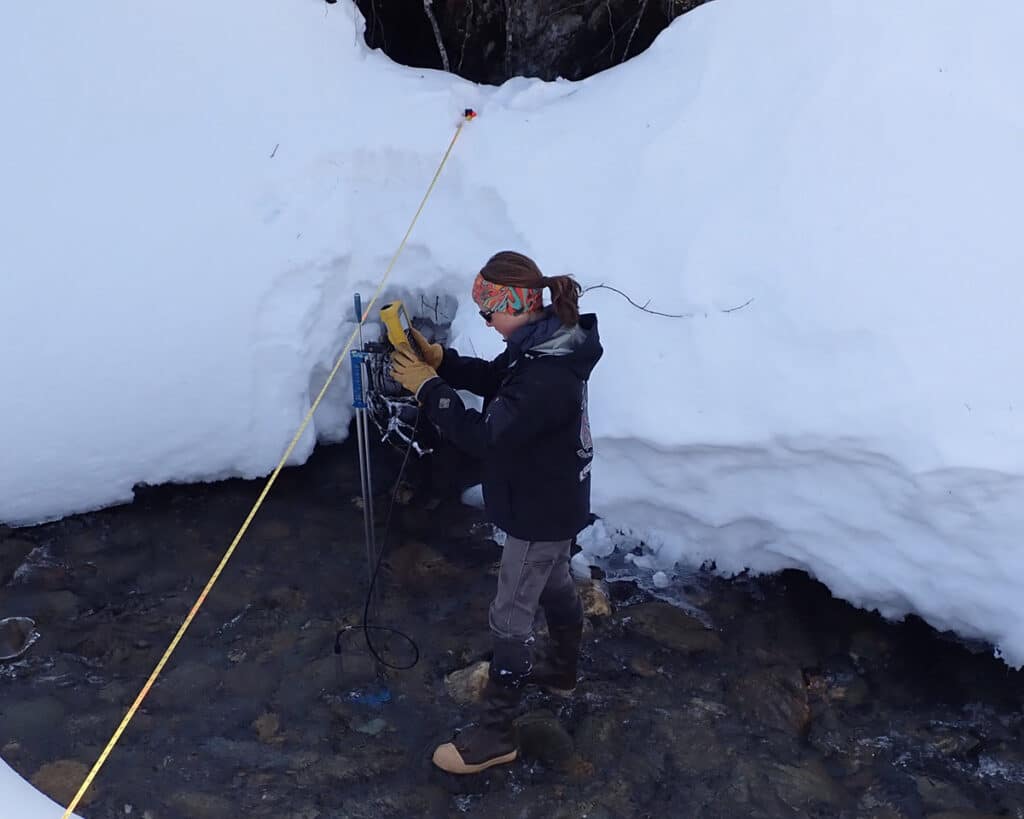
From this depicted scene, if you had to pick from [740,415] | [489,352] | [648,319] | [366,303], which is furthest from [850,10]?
[366,303]

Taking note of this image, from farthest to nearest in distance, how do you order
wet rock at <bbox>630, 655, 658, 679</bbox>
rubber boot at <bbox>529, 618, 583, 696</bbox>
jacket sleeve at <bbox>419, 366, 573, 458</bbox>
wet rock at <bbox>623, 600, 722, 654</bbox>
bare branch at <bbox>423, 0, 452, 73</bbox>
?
bare branch at <bbox>423, 0, 452, 73</bbox>, wet rock at <bbox>623, 600, 722, 654</bbox>, wet rock at <bbox>630, 655, 658, 679</bbox>, rubber boot at <bbox>529, 618, 583, 696</bbox>, jacket sleeve at <bbox>419, 366, 573, 458</bbox>

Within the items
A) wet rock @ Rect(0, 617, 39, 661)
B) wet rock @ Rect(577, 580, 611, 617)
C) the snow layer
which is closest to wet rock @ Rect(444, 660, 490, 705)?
wet rock @ Rect(577, 580, 611, 617)

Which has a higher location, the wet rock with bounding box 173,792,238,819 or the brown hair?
the brown hair

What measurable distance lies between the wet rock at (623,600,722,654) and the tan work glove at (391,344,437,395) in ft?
5.47

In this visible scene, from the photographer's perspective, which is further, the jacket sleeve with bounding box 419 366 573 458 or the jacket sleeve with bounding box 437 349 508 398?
the jacket sleeve with bounding box 437 349 508 398

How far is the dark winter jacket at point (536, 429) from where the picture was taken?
2498 millimetres

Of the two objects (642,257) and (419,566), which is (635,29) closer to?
(642,257)

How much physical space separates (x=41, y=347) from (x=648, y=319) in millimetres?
2922

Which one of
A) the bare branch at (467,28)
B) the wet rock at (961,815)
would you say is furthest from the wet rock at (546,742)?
the bare branch at (467,28)

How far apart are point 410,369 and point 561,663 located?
1.34 metres

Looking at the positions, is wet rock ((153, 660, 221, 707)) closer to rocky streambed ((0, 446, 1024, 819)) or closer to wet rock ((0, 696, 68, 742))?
rocky streambed ((0, 446, 1024, 819))

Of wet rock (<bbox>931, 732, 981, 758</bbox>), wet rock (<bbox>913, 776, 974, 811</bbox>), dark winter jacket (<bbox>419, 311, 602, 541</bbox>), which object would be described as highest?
dark winter jacket (<bbox>419, 311, 602, 541</bbox>)

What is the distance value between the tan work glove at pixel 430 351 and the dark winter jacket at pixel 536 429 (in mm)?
288

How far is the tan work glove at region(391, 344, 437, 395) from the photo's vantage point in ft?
8.79
